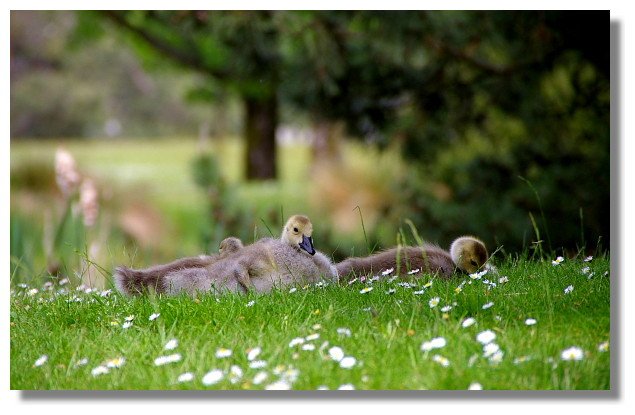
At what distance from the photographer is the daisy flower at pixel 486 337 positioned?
3270mm

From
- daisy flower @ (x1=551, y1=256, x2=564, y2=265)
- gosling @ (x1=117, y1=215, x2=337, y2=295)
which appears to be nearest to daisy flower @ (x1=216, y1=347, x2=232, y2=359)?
gosling @ (x1=117, y1=215, x2=337, y2=295)

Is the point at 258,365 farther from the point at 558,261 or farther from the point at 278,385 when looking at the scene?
the point at 558,261

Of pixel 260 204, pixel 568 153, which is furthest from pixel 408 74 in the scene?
pixel 260 204

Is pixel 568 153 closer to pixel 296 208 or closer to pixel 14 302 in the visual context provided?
pixel 296 208

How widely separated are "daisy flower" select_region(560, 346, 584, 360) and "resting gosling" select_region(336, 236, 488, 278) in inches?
38.2

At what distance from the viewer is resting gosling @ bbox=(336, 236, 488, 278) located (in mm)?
4246

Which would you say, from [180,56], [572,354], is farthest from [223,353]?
[180,56]

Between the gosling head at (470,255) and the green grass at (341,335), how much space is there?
0.69ft

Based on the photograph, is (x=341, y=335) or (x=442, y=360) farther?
(x=341, y=335)

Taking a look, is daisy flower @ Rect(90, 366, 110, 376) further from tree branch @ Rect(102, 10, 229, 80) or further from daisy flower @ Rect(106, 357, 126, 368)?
tree branch @ Rect(102, 10, 229, 80)

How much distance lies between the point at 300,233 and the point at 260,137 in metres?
5.97

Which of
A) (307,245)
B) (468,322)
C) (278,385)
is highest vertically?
(307,245)

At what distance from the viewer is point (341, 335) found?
3389 millimetres

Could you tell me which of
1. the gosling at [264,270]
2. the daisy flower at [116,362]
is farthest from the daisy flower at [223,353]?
the gosling at [264,270]
